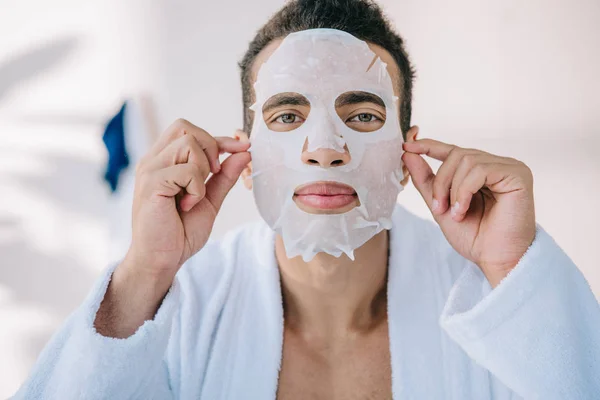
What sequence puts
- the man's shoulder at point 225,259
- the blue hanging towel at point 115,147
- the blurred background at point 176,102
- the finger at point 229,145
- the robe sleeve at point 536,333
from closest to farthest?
the robe sleeve at point 536,333
the finger at point 229,145
the man's shoulder at point 225,259
the blurred background at point 176,102
the blue hanging towel at point 115,147

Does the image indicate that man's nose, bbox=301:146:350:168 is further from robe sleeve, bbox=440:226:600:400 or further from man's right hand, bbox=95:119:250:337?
robe sleeve, bbox=440:226:600:400

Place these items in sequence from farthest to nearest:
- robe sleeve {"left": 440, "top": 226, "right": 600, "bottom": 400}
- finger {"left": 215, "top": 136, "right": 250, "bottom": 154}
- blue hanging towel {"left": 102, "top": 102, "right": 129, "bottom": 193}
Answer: blue hanging towel {"left": 102, "top": 102, "right": 129, "bottom": 193}, finger {"left": 215, "top": 136, "right": 250, "bottom": 154}, robe sleeve {"left": 440, "top": 226, "right": 600, "bottom": 400}

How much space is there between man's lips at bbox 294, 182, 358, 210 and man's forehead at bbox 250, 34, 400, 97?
Answer: 271 millimetres

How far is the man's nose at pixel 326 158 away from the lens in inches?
34.9

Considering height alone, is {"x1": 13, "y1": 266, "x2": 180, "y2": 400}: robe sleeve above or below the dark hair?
below

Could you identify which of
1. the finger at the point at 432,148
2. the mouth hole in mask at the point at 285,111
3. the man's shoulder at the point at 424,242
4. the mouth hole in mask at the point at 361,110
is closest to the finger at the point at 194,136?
the mouth hole in mask at the point at 285,111

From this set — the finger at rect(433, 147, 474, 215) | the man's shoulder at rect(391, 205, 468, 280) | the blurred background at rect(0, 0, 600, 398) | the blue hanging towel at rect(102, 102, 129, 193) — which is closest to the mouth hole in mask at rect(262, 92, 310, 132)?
the finger at rect(433, 147, 474, 215)

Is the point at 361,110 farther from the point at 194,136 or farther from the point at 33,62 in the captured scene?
the point at 33,62

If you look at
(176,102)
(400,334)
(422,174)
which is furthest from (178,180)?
(176,102)

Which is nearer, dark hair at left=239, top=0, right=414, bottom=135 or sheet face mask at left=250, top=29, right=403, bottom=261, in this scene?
sheet face mask at left=250, top=29, right=403, bottom=261

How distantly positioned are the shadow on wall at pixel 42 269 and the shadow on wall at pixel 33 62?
0.83 ft

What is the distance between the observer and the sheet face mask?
913 millimetres

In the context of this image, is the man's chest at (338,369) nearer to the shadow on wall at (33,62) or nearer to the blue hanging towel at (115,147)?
the blue hanging towel at (115,147)

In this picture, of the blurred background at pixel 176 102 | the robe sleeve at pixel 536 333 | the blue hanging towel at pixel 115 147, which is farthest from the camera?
the blue hanging towel at pixel 115 147
